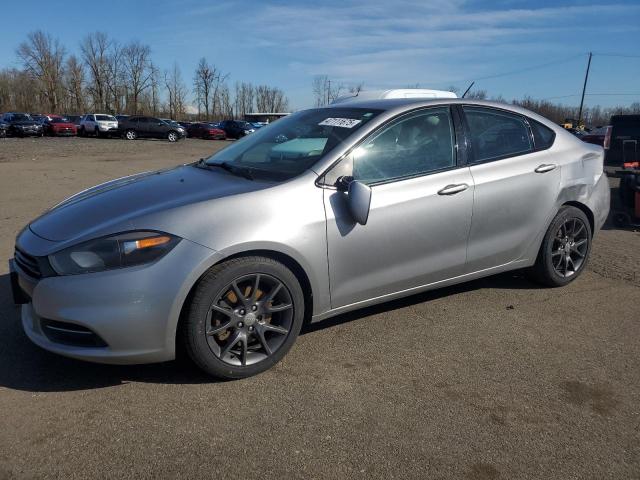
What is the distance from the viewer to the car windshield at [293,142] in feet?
11.3

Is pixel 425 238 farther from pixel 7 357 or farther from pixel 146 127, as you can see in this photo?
pixel 146 127

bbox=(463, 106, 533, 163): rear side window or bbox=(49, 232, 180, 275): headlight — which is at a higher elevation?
bbox=(463, 106, 533, 163): rear side window

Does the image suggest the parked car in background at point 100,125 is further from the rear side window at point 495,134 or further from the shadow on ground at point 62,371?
the rear side window at point 495,134

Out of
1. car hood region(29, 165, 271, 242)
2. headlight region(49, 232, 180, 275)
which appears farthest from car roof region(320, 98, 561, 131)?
headlight region(49, 232, 180, 275)

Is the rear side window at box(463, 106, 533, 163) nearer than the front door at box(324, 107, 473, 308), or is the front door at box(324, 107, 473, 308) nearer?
the front door at box(324, 107, 473, 308)

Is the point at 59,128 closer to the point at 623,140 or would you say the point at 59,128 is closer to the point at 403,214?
the point at 623,140

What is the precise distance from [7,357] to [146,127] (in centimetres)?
3702

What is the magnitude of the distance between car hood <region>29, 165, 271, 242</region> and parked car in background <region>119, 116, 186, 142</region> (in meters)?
35.9

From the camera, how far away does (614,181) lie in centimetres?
1273

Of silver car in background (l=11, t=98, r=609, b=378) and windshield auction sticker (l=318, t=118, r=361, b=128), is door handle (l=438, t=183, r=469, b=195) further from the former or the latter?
windshield auction sticker (l=318, t=118, r=361, b=128)

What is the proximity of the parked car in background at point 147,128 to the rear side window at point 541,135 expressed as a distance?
36139 mm

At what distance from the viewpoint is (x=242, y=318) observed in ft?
9.84

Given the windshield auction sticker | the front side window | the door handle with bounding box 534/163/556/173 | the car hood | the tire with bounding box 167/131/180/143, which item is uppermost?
the windshield auction sticker

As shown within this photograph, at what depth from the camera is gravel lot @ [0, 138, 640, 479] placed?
2.34 meters
